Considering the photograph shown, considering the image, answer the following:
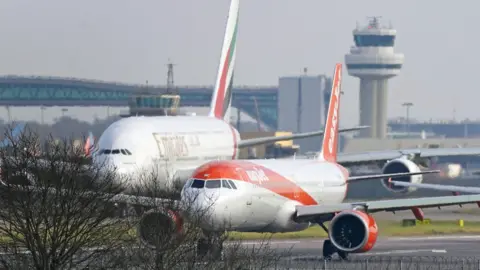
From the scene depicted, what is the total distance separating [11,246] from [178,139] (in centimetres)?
3434

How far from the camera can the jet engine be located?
1469 inches

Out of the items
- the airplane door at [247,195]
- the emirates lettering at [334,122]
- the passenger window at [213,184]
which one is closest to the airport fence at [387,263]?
the airplane door at [247,195]

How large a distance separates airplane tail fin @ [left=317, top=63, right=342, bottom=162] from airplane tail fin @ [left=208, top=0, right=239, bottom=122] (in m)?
17.3

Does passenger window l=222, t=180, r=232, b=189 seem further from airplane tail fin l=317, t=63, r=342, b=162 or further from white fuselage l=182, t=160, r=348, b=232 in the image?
airplane tail fin l=317, t=63, r=342, b=162

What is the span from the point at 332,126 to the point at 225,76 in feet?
68.7

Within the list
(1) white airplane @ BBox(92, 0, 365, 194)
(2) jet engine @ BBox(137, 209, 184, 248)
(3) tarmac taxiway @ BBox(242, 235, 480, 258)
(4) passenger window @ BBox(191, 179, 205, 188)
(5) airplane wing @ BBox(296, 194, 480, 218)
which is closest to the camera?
(2) jet engine @ BBox(137, 209, 184, 248)

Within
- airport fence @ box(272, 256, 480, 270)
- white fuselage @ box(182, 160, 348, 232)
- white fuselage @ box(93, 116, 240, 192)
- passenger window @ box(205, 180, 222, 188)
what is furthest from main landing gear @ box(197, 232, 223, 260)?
white fuselage @ box(93, 116, 240, 192)

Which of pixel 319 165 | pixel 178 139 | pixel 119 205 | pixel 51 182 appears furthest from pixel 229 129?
pixel 51 182

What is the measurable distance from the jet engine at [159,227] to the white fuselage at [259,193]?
2.21 meters

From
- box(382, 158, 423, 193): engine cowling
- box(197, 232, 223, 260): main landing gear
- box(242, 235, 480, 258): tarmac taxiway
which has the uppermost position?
box(197, 232, 223, 260): main landing gear

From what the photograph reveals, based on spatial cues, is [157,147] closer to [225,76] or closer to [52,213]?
[225,76]

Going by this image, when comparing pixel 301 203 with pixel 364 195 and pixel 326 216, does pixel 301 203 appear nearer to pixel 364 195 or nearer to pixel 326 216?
pixel 326 216

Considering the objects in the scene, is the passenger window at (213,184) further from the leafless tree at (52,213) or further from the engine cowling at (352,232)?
the leafless tree at (52,213)

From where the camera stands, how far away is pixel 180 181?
214 ft
